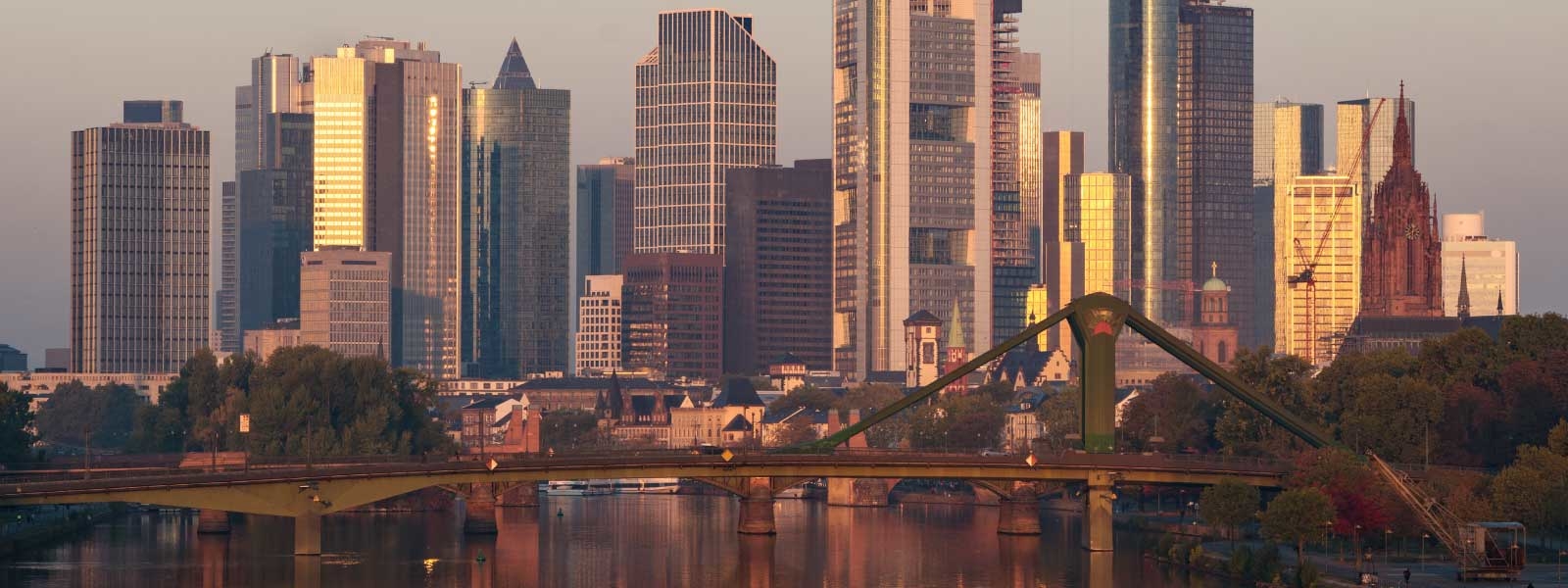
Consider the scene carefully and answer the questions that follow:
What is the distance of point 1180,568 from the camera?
170 m

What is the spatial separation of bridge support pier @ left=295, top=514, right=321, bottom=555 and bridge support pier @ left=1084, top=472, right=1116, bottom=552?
50.1 meters

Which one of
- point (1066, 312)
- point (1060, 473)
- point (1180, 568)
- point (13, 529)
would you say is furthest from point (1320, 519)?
point (13, 529)

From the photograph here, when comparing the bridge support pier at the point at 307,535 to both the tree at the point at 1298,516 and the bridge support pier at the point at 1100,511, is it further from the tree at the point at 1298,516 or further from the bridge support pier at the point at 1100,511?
the tree at the point at 1298,516

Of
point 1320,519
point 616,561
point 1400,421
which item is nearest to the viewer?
point 1320,519

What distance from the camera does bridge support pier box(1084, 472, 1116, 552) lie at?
7274 inches

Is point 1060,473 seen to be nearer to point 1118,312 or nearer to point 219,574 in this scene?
point 1118,312

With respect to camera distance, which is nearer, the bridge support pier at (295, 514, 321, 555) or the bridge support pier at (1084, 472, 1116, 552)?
the bridge support pier at (295, 514, 321, 555)

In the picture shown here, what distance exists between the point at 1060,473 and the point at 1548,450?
31747mm

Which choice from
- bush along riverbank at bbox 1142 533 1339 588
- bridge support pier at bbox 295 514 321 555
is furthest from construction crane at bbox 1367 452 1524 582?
bridge support pier at bbox 295 514 321 555

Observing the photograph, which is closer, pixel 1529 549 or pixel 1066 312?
pixel 1529 549

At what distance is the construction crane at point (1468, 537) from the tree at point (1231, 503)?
937cm

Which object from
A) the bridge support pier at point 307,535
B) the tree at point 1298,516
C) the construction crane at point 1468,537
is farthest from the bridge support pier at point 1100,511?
the bridge support pier at point 307,535

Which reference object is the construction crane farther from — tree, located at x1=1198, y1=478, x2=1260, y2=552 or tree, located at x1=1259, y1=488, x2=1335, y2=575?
tree, located at x1=1198, y1=478, x2=1260, y2=552

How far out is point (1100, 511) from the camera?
185 meters
